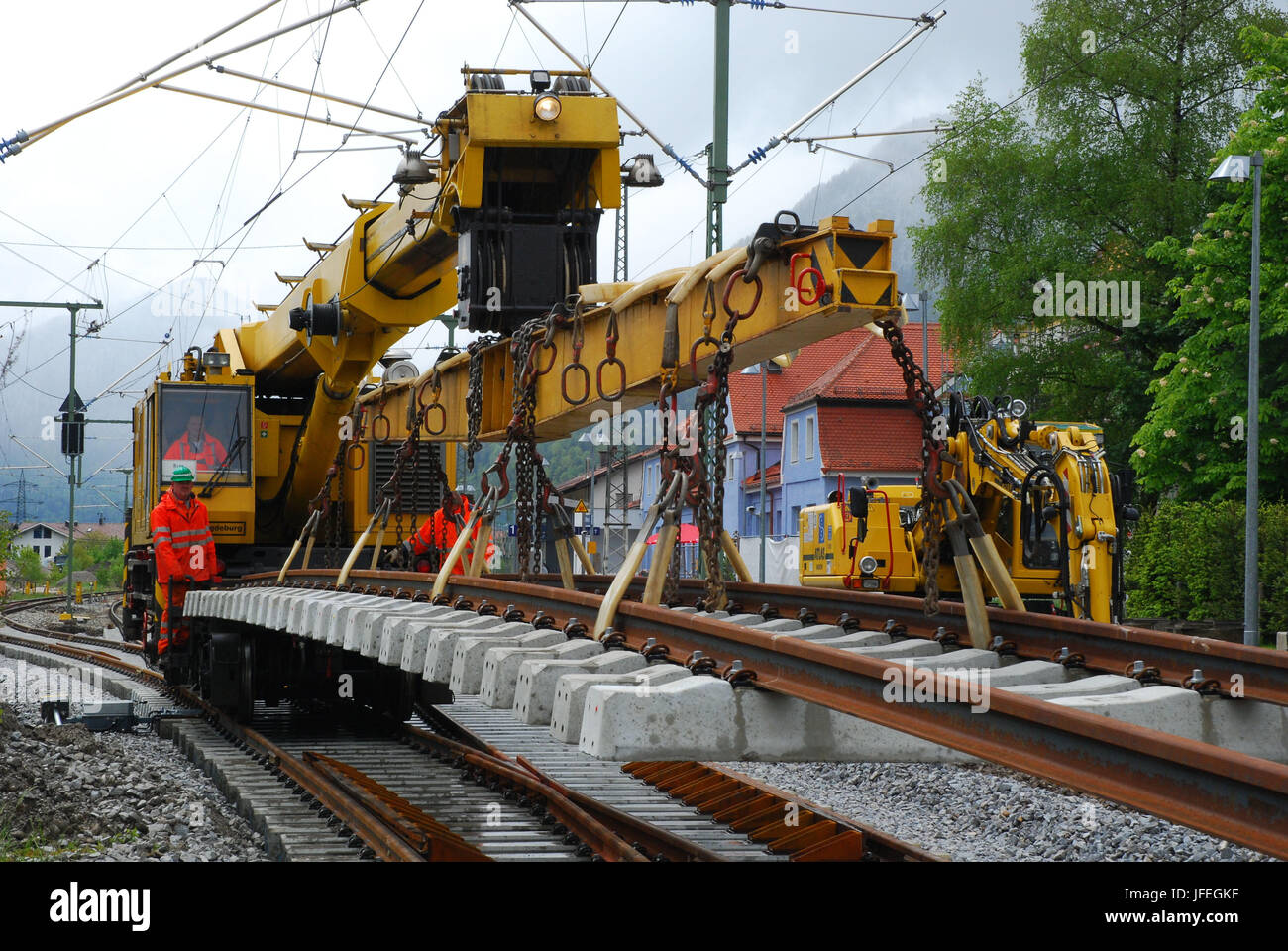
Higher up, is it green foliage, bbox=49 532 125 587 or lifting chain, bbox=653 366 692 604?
lifting chain, bbox=653 366 692 604

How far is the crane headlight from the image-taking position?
8836mm

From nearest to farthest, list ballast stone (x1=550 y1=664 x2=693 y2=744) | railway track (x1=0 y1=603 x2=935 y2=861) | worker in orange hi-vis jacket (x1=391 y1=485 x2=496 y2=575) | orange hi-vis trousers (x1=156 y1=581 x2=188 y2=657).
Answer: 1. ballast stone (x1=550 y1=664 x2=693 y2=744)
2. railway track (x1=0 y1=603 x2=935 y2=861)
3. worker in orange hi-vis jacket (x1=391 y1=485 x2=496 y2=575)
4. orange hi-vis trousers (x1=156 y1=581 x2=188 y2=657)

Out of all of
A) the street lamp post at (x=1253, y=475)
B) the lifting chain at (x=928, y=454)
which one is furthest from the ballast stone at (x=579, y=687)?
the street lamp post at (x=1253, y=475)

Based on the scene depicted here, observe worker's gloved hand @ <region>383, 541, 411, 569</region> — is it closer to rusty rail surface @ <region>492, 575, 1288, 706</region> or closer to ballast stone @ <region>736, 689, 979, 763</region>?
rusty rail surface @ <region>492, 575, 1288, 706</region>

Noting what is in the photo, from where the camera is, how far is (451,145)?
9.23m

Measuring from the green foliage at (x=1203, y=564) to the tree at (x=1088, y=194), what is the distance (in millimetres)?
8104

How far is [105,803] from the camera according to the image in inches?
369

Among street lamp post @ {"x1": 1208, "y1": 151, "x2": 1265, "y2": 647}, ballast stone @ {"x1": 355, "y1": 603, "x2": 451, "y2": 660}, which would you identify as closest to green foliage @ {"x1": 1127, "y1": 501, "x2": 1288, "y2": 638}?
street lamp post @ {"x1": 1208, "y1": 151, "x2": 1265, "y2": 647}

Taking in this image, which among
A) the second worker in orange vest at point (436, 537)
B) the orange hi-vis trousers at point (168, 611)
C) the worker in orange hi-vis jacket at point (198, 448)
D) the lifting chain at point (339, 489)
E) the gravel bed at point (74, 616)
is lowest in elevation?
the gravel bed at point (74, 616)

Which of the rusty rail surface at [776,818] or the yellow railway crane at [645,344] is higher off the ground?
the yellow railway crane at [645,344]

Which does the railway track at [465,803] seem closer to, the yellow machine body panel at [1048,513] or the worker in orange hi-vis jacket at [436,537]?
the worker in orange hi-vis jacket at [436,537]

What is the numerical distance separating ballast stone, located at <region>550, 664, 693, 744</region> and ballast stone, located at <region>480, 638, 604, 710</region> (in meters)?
0.63

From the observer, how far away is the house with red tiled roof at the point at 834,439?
48.6m
